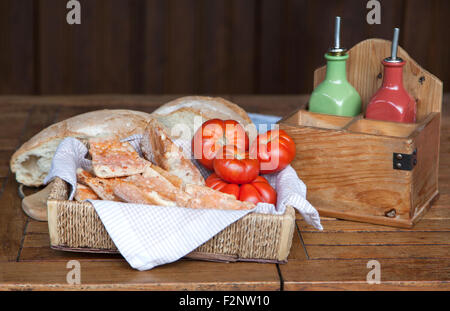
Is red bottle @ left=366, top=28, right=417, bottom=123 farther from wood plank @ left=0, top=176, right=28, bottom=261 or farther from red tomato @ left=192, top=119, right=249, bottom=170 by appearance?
wood plank @ left=0, top=176, right=28, bottom=261

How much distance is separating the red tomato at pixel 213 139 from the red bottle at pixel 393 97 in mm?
311

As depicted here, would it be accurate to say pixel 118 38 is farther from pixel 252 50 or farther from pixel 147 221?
pixel 147 221

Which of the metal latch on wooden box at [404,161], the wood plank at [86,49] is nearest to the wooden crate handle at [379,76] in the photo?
the metal latch on wooden box at [404,161]

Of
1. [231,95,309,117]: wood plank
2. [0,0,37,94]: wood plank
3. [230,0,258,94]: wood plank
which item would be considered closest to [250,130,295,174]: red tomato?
[231,95,309,117]: wood plank

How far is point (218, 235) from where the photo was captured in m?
1.20

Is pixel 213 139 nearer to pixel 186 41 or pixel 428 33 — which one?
pixel 186 41

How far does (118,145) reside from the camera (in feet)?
4.57

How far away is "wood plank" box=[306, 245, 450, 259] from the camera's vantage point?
1258 mm

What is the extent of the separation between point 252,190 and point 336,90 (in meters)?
0.35

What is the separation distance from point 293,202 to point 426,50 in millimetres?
2288

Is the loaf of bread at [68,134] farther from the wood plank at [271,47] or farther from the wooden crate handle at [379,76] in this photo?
the wood plank at [271,47]

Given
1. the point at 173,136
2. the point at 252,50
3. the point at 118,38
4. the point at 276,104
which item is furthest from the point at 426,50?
the point at 173,136

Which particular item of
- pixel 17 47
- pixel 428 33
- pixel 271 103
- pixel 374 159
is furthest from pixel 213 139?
pixel 428 33

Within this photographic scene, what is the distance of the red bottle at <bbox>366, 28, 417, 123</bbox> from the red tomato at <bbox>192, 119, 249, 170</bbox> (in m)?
0.31
